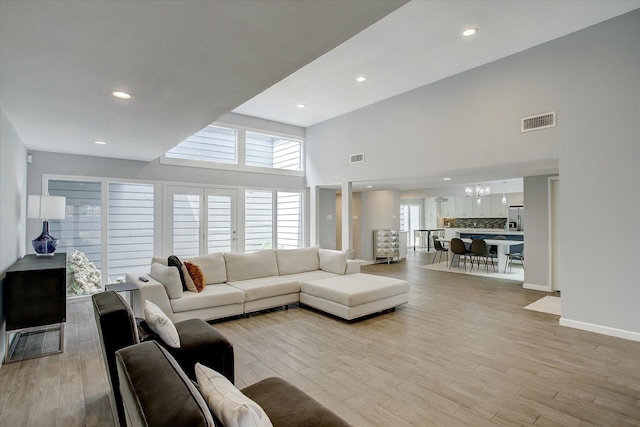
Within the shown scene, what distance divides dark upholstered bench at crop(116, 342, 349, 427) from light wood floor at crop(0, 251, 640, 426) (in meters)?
0.83

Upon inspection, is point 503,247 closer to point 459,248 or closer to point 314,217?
point 459,248

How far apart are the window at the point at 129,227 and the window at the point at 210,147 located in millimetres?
1006

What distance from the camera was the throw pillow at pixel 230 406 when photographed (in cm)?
105

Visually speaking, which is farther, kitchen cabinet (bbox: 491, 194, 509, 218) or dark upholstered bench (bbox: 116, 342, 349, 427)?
kitchen cabinet (bbox: 491, 194, 509, 218)

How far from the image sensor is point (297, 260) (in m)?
5.62

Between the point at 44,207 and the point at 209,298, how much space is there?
239cm

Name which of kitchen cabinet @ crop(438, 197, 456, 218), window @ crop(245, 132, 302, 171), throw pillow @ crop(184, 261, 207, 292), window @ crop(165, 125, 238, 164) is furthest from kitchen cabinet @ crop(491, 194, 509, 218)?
throw pillow @ crop(184, 261, 207, 292)

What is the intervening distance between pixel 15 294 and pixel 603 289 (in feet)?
21.0

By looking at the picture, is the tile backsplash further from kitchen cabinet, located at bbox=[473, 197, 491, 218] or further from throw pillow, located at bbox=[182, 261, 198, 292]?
throw pillow, located at bbox=[182, 261, 198, 292]

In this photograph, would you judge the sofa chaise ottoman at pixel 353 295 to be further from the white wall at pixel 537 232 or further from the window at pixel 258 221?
the white wall at pixel 537 232

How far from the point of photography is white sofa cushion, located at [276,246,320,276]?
5.46 metres

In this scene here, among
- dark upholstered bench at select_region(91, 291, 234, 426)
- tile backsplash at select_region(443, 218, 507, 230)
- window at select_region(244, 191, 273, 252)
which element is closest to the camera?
dark upholstered bench at select_region(91, 291, 234, 426)

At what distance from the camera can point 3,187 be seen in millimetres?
3244

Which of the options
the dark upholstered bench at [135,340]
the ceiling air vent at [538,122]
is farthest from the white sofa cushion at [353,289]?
the ceiling air vent at [538,122]
